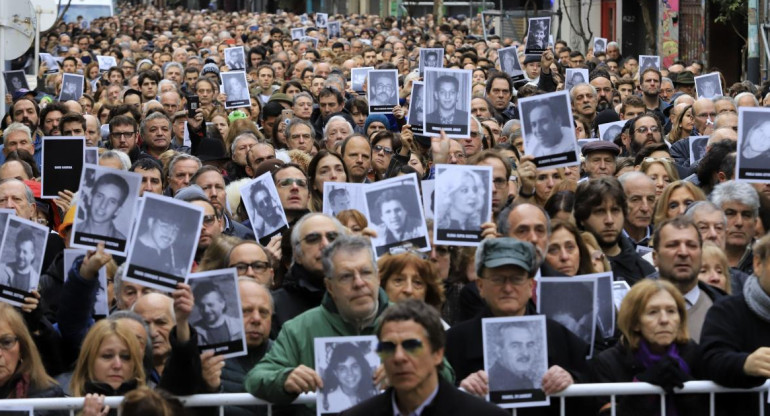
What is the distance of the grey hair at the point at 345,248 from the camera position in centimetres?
659

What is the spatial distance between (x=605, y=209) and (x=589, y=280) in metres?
2.05

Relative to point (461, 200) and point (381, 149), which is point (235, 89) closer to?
point (381, 149)

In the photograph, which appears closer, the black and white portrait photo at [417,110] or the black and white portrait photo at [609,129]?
the black and white portrait photo at [417,110]

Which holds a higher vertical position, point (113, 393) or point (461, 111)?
point (461, 111)

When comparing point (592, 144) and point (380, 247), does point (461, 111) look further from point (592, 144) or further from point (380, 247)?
point (380, 247)

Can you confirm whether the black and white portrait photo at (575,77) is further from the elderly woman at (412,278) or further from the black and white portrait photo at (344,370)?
the black and white portrait photo at (344,370)

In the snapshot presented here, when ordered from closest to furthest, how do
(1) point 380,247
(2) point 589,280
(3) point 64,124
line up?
(2) point 589,280 < (1) point 380,247 < (3) point 64,124

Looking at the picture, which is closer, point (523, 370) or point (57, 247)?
point (523, 370)

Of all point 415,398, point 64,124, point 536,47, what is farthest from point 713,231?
point 536,47

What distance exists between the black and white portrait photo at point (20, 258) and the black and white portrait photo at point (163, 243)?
31.9 inches

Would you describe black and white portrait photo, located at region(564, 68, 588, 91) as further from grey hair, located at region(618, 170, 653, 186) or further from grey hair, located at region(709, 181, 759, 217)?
grey hair, located at region(709, 181, 759, 217)

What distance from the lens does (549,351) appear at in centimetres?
641

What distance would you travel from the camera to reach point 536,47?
2069cm

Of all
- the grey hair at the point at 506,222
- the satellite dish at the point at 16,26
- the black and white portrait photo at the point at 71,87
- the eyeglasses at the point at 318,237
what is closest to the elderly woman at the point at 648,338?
the grey hair at the point at 506,222
